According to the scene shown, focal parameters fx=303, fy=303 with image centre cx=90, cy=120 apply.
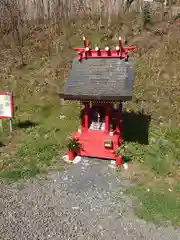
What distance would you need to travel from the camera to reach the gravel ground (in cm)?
720

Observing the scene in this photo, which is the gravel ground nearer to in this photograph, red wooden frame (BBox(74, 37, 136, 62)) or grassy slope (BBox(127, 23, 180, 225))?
grassy slope (BBox(127, 23, 180, 225))

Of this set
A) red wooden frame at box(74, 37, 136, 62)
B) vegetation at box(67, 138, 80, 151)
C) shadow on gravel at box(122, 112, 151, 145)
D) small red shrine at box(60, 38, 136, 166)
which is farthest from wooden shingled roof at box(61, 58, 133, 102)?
shadow on gravel at box(122, 112, 151, 145)

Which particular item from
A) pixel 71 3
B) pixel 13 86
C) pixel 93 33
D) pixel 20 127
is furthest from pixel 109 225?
pixel 71 3

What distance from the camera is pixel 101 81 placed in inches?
390

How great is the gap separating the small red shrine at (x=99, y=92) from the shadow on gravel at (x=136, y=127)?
1.33 m

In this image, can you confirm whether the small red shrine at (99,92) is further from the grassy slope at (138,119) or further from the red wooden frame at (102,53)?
the grassy slope at (138,119)

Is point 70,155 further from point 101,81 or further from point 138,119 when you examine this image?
point 138,119

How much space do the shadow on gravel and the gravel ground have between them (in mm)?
2472

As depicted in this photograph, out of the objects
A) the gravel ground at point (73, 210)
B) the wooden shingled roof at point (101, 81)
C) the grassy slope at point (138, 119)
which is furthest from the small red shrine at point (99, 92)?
the grassy slope at point (138, 119)

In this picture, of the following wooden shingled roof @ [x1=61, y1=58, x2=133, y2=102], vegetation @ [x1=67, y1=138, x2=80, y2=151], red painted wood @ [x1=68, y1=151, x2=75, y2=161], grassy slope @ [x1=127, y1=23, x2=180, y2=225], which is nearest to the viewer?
grassy slope @ [x1=127, y1=23, x2=180, y2=225]

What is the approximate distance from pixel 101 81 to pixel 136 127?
373cm

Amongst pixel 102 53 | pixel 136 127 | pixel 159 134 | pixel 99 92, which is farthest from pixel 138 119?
pixel 99 92

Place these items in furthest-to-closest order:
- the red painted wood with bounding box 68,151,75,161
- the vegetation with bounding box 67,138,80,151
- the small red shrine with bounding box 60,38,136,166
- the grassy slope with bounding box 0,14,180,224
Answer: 1. the red painted wood with bounding box 68,151,75,161
2. the vegetation with bounding box 67,138,80,151
3. the small red shrine with bounding box 60,38,136,166
4. the grassy slope with bounding box 0,14,180,224

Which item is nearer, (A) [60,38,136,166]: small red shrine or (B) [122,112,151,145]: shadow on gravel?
(A) [60,38,136,166]: small red shrine
